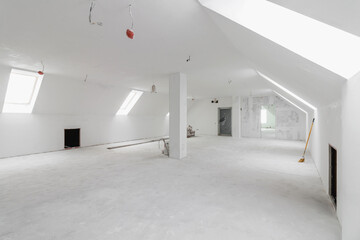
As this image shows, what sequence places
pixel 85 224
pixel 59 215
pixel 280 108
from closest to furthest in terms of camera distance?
pixel 85 224, pixel 59 215, pixel 280 108

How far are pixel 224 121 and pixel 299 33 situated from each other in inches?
484

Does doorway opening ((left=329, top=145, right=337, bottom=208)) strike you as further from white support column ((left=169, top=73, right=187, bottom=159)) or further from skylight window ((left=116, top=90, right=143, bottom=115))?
skylight window ((left=116, top=90, right=143, bottom=115))

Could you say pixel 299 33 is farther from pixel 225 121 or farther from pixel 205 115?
pixel 225 121

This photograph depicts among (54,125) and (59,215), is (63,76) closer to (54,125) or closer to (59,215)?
(54,125)

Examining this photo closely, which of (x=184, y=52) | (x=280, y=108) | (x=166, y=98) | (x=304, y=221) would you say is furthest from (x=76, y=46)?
(x=280, y=108)

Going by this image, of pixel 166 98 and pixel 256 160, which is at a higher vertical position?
pixel 166 98

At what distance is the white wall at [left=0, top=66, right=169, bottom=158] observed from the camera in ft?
19.9

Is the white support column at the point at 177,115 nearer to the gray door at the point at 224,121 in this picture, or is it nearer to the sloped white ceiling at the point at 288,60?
the sloped white ceiling at the point at 288,60

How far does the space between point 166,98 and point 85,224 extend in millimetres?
9330

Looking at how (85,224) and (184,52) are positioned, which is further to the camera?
(184,52)

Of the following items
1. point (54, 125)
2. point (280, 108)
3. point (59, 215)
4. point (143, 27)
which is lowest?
point (59, 215)

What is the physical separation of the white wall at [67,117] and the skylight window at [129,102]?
245 mm

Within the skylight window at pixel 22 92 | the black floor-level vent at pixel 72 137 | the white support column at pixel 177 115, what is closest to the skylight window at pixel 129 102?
the black floor-level vent at pixel 72 137

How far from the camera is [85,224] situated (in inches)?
87.1
